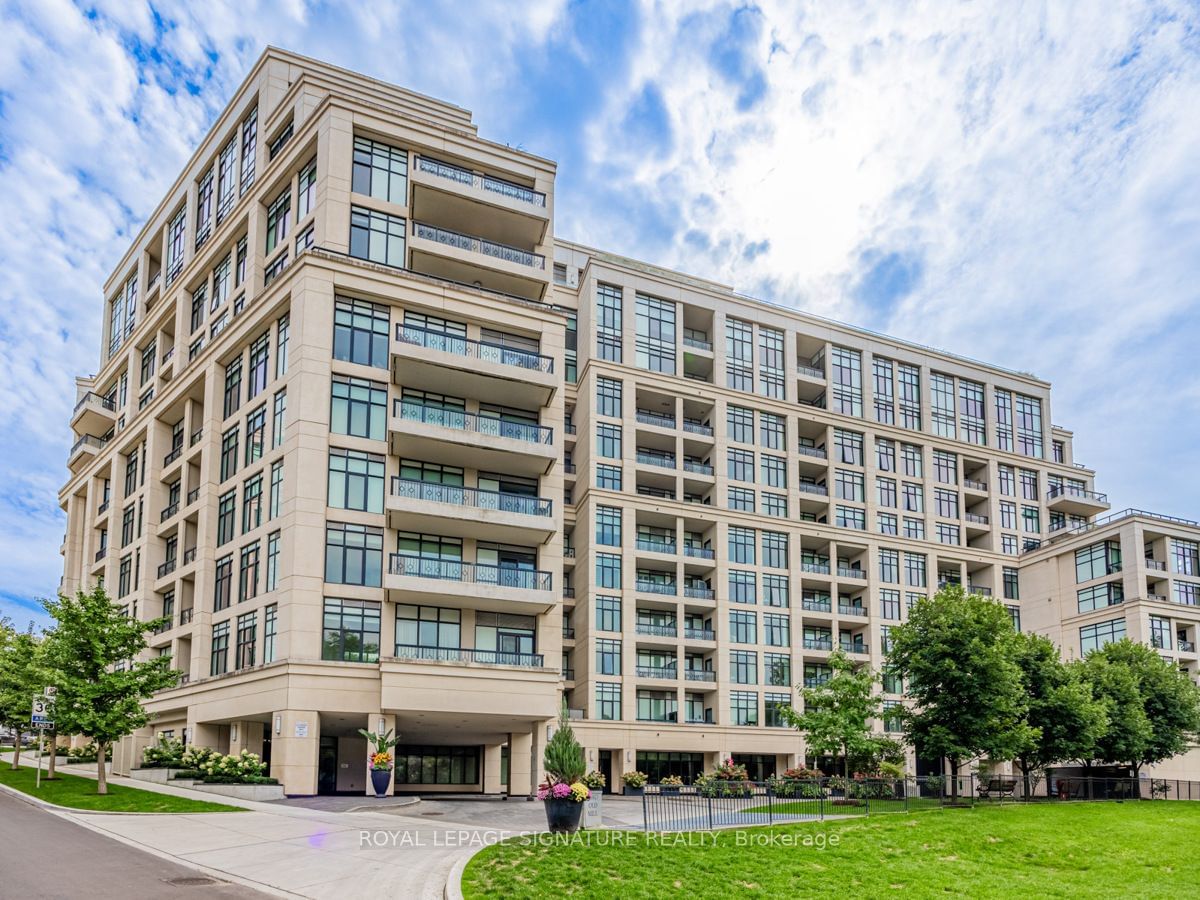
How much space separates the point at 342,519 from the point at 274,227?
16754 mm

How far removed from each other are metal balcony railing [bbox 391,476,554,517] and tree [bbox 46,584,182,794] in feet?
39.6

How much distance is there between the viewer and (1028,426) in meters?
86.1

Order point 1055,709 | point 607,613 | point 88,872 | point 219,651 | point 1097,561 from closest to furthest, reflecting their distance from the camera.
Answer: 1. point 88,872
2. point 1055,709
3. point 219,651
4. point 607,613
5. point 1097,561

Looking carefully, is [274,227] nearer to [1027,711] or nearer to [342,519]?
[342,519]

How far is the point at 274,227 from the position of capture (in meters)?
51.6

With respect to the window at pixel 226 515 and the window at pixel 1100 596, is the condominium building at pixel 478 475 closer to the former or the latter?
the window at pixel 226 515

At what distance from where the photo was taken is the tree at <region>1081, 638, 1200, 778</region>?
53.6 metres

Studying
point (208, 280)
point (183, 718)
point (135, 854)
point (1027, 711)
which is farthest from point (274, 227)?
point (1027, 711)

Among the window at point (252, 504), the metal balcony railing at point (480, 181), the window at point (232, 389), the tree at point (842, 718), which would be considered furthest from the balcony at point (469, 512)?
the metal balcony railing at point (480, 181)

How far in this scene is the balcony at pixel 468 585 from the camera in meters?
43.4

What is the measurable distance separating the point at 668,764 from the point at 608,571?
501 inches

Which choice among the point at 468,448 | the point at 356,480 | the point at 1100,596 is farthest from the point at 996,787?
the point at 1100,596

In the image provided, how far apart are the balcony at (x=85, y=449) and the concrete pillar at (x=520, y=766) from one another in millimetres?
42173

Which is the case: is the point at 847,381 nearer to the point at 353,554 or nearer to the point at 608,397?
the point at 608,397
